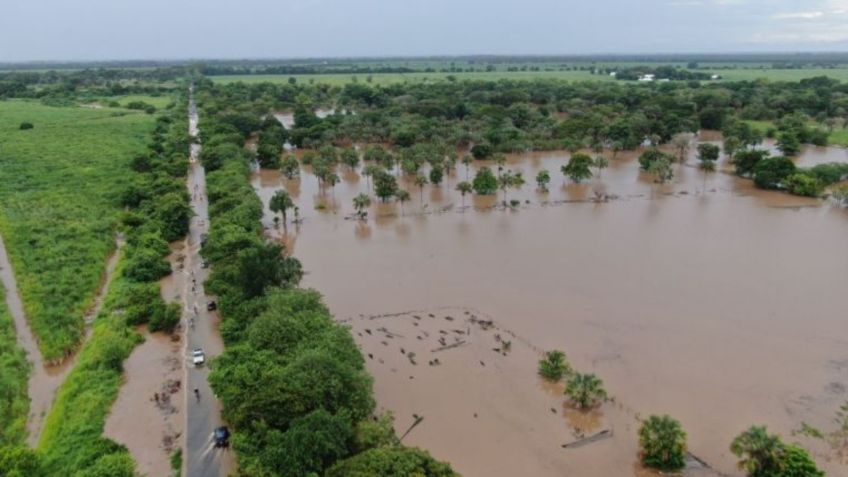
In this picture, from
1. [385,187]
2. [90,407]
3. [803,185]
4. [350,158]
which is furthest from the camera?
[350,158]

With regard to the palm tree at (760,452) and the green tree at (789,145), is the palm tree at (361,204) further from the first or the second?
the green tree at (789,145)

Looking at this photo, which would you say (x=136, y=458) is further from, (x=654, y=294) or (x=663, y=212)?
(x=663, y=212)

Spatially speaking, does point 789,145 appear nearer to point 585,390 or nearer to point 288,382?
point 585,390

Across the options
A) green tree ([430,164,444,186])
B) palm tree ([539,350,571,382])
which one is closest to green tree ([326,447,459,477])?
palm tree ([539,350,571,382])

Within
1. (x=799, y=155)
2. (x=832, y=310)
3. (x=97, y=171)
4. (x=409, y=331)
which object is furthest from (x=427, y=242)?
(x=799, y=155)

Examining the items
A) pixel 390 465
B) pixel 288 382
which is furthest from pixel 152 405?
pixel 390 465

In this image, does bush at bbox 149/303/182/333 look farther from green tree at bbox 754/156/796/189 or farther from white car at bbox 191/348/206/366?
green tree at bbox 754/156/796/189

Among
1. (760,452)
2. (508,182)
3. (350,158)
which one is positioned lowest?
(760,452)
